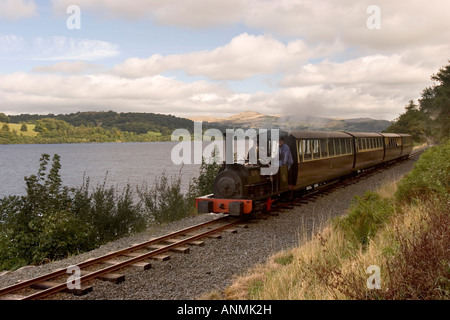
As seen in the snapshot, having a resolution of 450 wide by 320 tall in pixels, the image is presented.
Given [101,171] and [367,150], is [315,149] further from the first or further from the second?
[101,171]

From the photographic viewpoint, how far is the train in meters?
11.4

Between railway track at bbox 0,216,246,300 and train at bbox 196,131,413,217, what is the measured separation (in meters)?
1.17

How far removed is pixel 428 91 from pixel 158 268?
6130cm

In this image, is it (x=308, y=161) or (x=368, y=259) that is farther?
(x=308, y=161)

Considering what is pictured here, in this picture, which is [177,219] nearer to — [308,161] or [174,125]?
[308,161]

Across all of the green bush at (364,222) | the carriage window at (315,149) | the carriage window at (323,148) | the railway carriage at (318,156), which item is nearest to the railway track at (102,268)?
the green bush at (364,222)

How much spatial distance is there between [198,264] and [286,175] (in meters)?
6.24

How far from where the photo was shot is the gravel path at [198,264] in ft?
20.9

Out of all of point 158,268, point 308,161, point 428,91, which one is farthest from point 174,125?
point 158,268

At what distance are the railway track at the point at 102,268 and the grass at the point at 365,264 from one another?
2.18m

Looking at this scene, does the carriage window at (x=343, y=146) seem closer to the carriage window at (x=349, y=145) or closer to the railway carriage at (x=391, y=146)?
the carriage window at (x=349, y=145)

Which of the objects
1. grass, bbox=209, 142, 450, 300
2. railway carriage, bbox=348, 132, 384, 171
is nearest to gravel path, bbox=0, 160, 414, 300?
grass, bbox=209, 142, 450, 300

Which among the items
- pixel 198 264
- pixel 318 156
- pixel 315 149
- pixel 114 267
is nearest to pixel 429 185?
pixel 198 264

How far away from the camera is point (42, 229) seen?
10.2 metres
